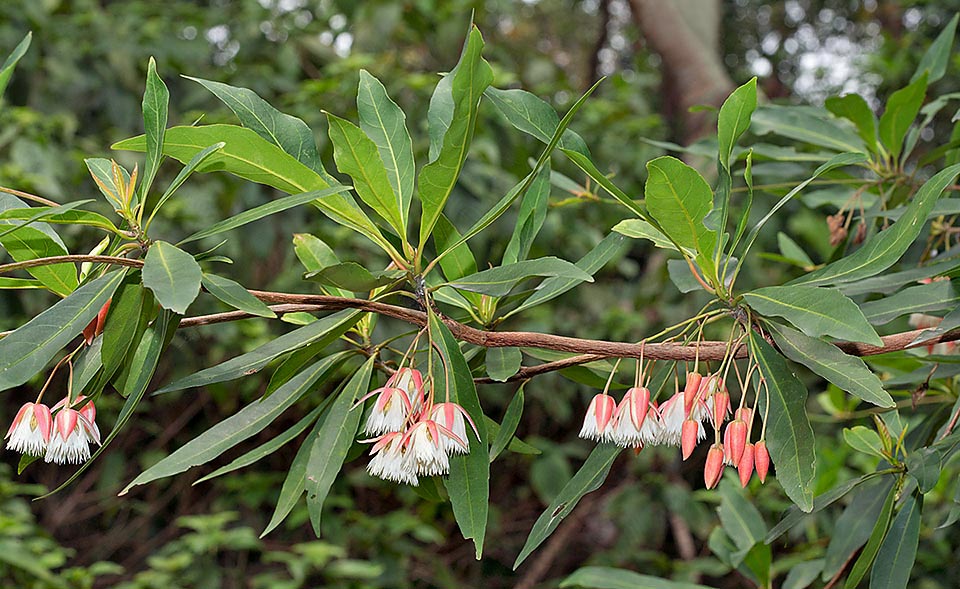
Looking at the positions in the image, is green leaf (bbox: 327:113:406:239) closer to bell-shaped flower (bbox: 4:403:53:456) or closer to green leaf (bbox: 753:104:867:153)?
bell-shaped flower (bbox: 4:403:53:456)

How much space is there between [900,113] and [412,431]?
0.77 m

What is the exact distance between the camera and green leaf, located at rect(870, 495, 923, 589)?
80 centimetres

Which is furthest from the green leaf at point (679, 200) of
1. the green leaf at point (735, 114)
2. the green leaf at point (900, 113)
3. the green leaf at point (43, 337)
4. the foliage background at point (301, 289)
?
the foliage background at point (301, 289)

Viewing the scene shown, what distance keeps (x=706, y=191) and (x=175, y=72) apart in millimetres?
2613

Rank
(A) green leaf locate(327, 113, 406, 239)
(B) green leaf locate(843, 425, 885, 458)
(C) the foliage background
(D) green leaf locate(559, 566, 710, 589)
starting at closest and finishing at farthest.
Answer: (A) green leaf locate(327, 113, 406, 239) < (B) green leaf locate(843, 425, 885, 458) < (D) green leaf locate(559, 566, 710, 589) < (C) the foliage background

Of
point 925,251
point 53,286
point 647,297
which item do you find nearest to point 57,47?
point 647,297

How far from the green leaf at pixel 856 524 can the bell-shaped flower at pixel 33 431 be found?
A: 842 millimetres

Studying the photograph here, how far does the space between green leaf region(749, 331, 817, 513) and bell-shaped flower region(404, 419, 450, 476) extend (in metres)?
0.25

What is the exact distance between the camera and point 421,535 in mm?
2689

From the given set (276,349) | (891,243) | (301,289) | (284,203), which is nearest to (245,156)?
(284,203)

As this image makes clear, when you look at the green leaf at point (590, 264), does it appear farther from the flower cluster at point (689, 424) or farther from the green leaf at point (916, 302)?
the green leaf at point (916, 302)

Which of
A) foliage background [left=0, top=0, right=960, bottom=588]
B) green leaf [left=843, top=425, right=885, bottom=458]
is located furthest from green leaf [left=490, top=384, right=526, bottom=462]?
foliage background [left=0, top=0, right=960, bottom=588]

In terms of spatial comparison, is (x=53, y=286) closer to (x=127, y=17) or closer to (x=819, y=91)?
(x=127, y=17)

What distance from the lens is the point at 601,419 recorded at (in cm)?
71
